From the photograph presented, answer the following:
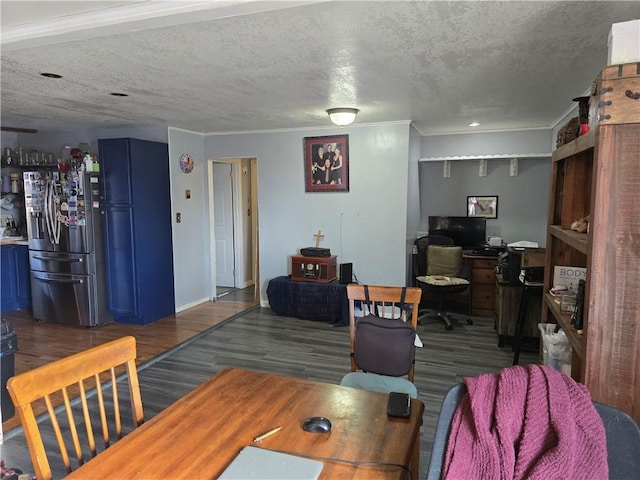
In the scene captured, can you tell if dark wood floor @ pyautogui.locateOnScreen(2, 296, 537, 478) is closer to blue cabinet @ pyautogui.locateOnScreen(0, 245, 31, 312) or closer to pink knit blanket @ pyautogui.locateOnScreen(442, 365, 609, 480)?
pink knit blanket @ pyautogui.locateOnScreen(442, 365, 609, 480)

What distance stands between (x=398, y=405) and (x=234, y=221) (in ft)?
17.2

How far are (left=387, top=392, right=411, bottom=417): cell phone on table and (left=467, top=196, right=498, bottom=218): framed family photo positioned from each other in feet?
15.1

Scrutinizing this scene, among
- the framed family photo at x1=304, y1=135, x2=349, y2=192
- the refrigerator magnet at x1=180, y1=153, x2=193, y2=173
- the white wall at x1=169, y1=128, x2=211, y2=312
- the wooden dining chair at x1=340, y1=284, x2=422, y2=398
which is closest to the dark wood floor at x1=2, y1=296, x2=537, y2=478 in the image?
the wooden dining chair at x1=340, y1=284, x2=422, y2=398

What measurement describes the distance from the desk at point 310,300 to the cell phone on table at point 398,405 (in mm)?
3100

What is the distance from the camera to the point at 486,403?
1036mm

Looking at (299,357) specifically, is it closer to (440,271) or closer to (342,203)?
(342,203)

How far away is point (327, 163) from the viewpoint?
196 inches

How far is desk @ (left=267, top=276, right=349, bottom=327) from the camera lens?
4688 mm

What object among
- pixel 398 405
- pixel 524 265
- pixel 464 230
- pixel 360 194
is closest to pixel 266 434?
pixel 398 405

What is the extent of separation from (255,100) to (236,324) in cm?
253

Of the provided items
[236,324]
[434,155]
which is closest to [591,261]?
[236,324]

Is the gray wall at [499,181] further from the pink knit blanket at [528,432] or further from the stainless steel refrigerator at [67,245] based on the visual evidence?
the pink knit blanket at [528,432]

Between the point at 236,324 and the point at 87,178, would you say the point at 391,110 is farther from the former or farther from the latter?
the point at 87,178

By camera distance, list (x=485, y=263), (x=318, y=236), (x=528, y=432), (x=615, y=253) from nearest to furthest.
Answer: (x=528, y=432), (x=615, y=253), (x=485, y=263), (x=318, y=236)
